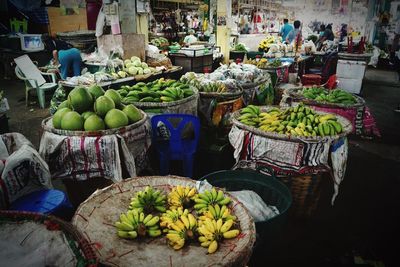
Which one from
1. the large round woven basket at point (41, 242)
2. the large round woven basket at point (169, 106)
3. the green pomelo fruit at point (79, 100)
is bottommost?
the large round woven basket at point (41, 242)

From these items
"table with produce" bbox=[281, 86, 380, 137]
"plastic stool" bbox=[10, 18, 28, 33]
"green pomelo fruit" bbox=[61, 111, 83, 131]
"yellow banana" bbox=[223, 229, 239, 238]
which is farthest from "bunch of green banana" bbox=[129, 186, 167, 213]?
"plastic stool" bbox=[10, 18, 28, 33]

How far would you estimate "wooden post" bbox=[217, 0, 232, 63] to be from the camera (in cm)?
947

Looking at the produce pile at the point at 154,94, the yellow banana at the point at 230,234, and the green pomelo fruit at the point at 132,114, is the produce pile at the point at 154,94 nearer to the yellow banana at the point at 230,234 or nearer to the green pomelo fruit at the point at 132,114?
the green pomelo fruit at the point at 132,114

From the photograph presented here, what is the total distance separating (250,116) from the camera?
3699 millimetres

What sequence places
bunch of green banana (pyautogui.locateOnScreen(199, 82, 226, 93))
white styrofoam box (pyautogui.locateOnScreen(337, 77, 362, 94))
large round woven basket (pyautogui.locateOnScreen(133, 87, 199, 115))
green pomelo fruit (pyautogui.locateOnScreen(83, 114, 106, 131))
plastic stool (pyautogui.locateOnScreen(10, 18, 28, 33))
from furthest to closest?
plastic stool (pyautogui.locateOnScreen(10, 18, 28, 33)) → white styrofoam box (pyautogui.locateOnScreen(337, 77, 362, 94)) → bunch of green banana (pyautogui.locateOnScreen(199, 82, 226, 93)) → large round woven basket (pyautogui.locateOnScreen(133, 87, 199, 115)) → green pomelo fruit (pyautogui.locateOnScreen(83, 114, 106, 131))

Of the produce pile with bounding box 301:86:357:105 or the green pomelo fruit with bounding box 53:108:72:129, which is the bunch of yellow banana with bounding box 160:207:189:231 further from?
the produce pile with bounding box 301:86:357:105

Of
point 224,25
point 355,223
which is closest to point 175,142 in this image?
point 355,223

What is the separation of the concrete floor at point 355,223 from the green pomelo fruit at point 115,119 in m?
1.72

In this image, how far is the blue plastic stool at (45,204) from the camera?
229 cm

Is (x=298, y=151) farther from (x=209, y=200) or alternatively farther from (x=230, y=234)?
(x=230, y=234)

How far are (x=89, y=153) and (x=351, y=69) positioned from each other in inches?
360

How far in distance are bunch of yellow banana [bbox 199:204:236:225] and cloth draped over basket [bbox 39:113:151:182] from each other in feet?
3.74

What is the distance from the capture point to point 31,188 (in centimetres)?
250

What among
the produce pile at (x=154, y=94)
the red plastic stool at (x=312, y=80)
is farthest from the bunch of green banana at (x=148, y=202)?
the red plastic stool at (x=312, y=80)
